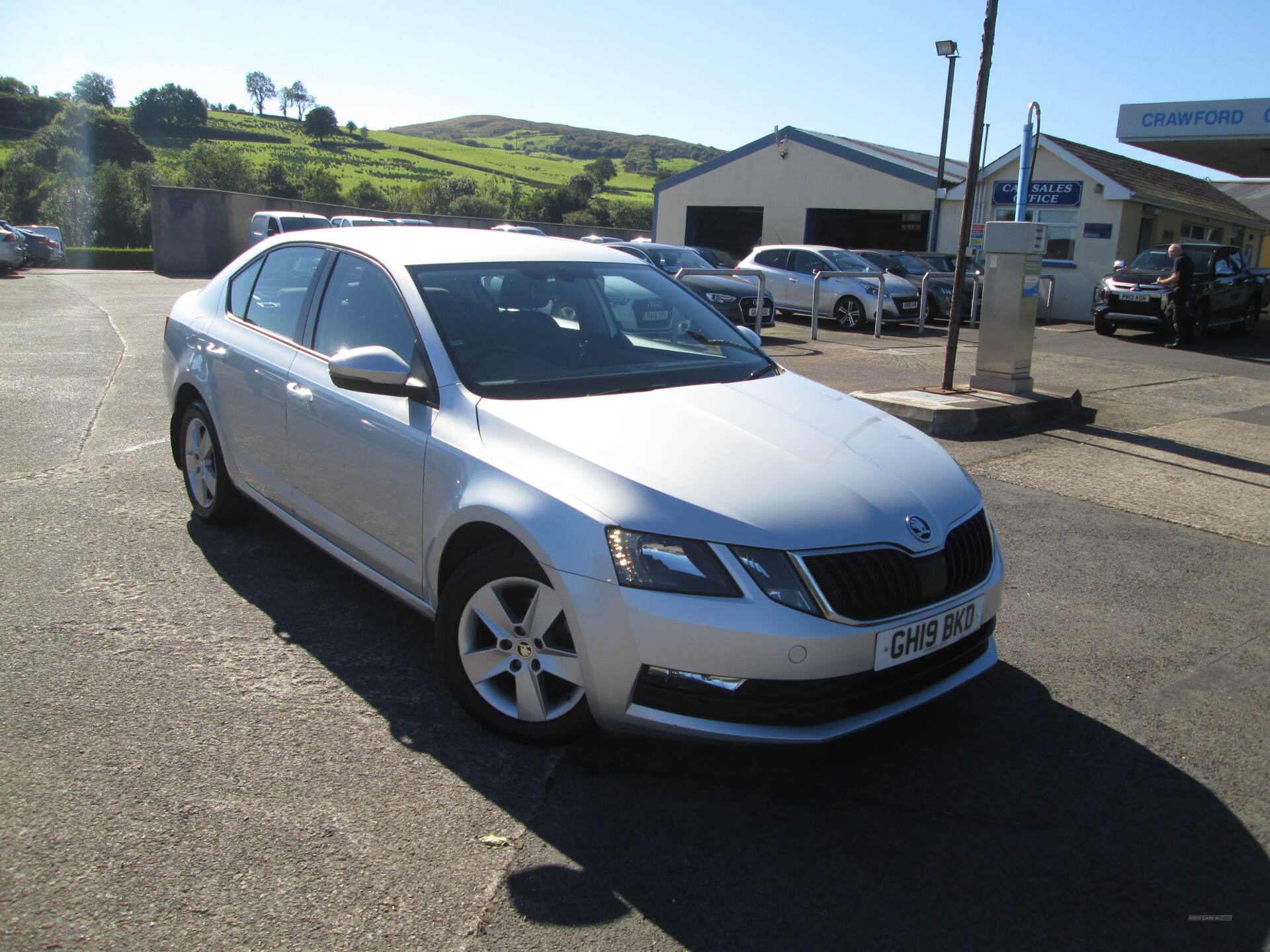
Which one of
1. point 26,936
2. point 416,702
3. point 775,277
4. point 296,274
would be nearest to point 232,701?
point 416,702

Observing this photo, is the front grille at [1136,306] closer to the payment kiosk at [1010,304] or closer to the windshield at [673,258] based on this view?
the windshield at [673,258]

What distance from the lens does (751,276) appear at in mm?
18328

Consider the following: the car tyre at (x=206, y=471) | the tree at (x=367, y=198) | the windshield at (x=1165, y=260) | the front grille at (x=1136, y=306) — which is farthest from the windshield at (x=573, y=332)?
the tree at (x=367, y=198)

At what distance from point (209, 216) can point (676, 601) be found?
114 ft

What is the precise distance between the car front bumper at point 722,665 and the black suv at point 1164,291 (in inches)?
718

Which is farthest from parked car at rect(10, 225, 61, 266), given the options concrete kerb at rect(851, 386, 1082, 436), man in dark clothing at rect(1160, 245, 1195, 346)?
man in dark clothing at rect(1160, 245, 1195, 346)

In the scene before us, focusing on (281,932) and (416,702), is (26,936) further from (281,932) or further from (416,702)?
(416,702)

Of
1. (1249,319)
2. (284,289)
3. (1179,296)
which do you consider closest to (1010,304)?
(284,289)

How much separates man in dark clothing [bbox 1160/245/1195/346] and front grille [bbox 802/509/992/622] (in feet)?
56.1

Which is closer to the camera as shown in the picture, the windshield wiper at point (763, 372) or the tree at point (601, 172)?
the windshield wiper at point (763, 372)

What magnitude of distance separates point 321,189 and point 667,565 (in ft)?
253

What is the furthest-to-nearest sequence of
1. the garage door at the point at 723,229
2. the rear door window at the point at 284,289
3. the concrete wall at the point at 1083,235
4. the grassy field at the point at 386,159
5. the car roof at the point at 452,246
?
the grassy field at the point at 386,159 < the garage door at the point at 723,229 < the concrete wall at the point at 1083,235 < the rear door window at the point at 284,289 < the car roof at the point at 452,246

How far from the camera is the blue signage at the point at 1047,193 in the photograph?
2327 centimetres

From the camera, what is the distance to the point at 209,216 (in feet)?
107
